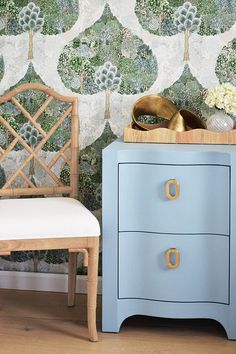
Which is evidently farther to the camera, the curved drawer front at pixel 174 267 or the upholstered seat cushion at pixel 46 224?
the curved drawer front at pixel 174 267

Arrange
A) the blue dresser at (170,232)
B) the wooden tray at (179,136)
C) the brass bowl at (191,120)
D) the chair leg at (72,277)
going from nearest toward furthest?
the blue dresser at (170,232) < the wooden tray at (179,136) < the brass bowl at (191,120) < the chair leg at (72,277)

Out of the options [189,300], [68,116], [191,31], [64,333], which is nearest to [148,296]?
[189,300]

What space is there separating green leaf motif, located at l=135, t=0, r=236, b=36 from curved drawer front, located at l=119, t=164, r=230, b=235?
30.1 inches

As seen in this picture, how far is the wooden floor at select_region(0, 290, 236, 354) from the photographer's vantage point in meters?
3.11

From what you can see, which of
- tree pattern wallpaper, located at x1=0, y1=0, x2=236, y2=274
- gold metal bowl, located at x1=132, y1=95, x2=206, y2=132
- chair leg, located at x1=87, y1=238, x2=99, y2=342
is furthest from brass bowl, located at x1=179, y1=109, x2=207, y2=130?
chair leg, located at x1=87, y1=238, x2=99, y2=342

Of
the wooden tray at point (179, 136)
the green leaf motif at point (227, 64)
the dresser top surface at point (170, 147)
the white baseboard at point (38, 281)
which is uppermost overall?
the green leaf motif at point (227, 64)

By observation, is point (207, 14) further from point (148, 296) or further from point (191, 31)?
point (148, 296)

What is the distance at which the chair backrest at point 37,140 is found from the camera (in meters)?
3.55

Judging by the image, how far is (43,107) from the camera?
3566 mm

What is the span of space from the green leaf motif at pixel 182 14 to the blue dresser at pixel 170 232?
0.63 meters

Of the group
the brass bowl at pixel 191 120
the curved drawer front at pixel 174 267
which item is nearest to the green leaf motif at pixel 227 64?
the brass bowl at pixel 191 120

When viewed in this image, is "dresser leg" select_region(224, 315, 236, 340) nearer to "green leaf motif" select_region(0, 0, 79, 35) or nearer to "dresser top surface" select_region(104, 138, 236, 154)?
"dresser top surface" select_region(104, 138, 236, 154)

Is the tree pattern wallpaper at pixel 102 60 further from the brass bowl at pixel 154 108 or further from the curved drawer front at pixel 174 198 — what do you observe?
the curved drawer front at pixel 174 198

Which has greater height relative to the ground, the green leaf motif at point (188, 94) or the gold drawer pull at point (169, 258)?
the green leaf motif at point (188, 94)
